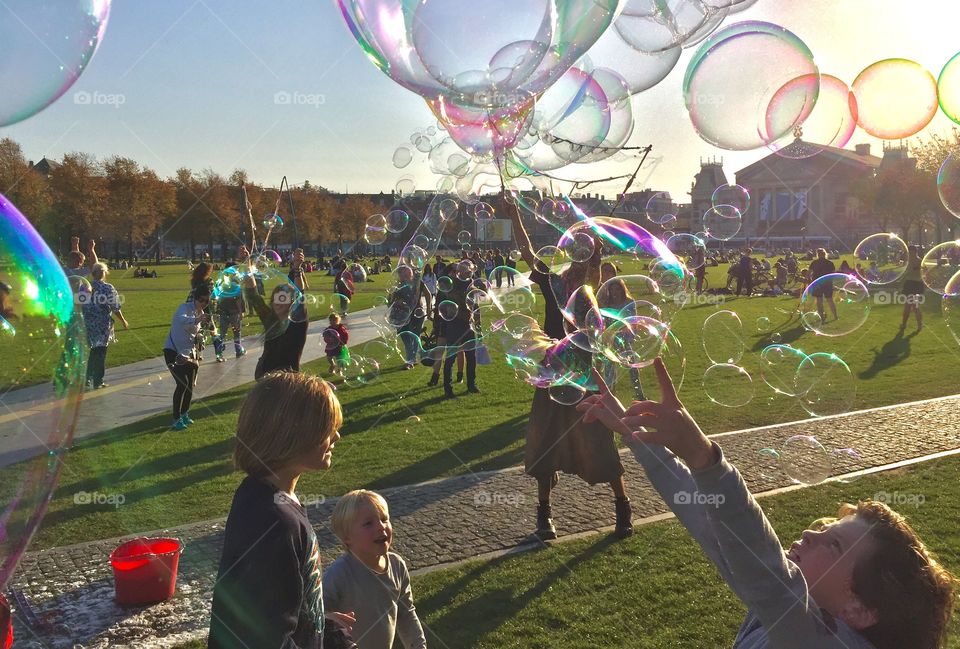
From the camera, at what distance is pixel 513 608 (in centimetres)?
416

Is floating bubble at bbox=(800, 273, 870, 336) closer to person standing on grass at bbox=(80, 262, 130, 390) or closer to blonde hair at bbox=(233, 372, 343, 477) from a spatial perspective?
blonde hair at bbox=(233, 372, 343, 477)

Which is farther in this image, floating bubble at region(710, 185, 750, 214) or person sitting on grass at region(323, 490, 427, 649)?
floating bubble at region(710, 185, 750, 214)

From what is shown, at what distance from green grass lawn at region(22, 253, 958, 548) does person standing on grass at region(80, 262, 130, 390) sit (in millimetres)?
1832

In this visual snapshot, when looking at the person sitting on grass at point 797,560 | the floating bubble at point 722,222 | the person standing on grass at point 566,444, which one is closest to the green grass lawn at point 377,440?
the person standing on grass at point 566,444

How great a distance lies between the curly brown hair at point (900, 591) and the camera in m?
1.56

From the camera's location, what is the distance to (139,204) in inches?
2172

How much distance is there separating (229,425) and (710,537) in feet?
25.6

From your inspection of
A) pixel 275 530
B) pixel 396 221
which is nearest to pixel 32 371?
pixel 275 530

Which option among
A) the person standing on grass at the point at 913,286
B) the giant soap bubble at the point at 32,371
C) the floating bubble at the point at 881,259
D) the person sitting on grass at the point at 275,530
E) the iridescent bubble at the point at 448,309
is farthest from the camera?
the person standing on grass at the point at 913,286

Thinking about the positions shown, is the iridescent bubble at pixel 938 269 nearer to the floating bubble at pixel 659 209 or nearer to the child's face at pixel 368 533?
the floating bubble at pixel 659 209

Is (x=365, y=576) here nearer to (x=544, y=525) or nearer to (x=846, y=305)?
(x=544, y=525)

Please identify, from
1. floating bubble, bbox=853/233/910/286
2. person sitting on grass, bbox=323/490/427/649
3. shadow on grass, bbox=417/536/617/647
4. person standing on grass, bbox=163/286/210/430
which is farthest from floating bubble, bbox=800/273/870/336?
person standing on grass, bbox=163/286/210/430

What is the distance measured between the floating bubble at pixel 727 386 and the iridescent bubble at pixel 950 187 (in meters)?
2.54

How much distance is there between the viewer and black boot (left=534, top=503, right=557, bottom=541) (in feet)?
16.9
